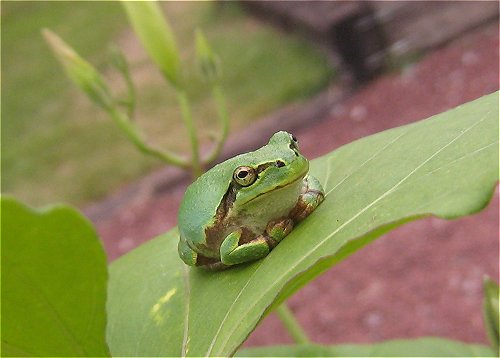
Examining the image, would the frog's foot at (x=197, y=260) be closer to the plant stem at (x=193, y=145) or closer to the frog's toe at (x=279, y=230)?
the frog's toe at (x=279, y=230)

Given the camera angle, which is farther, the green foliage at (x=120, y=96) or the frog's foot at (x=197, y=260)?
the green foliage at (x=120, y=96)

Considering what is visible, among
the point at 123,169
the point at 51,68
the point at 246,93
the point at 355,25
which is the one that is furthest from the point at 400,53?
the point at 51,68

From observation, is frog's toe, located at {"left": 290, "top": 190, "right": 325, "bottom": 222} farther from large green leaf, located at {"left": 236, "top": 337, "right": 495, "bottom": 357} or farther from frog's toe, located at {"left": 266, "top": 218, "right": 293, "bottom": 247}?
large green leaf, located at {"left": 236, "top": 337, "right": 495, "bottom": 357}

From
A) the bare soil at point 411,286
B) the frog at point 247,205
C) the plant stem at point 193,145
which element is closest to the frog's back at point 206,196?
the frog at point 247,205

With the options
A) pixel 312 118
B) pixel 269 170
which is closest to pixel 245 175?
pixel 269 170

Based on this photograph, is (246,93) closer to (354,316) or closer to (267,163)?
(354,316)

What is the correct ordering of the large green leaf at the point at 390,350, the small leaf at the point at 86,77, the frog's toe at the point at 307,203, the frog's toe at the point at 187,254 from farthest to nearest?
the small leaf at the point at 86,77
the large green leaf at the point at 390,350
the frog's toe at the point at 187,254
the frog's toe at the point at 307,203
